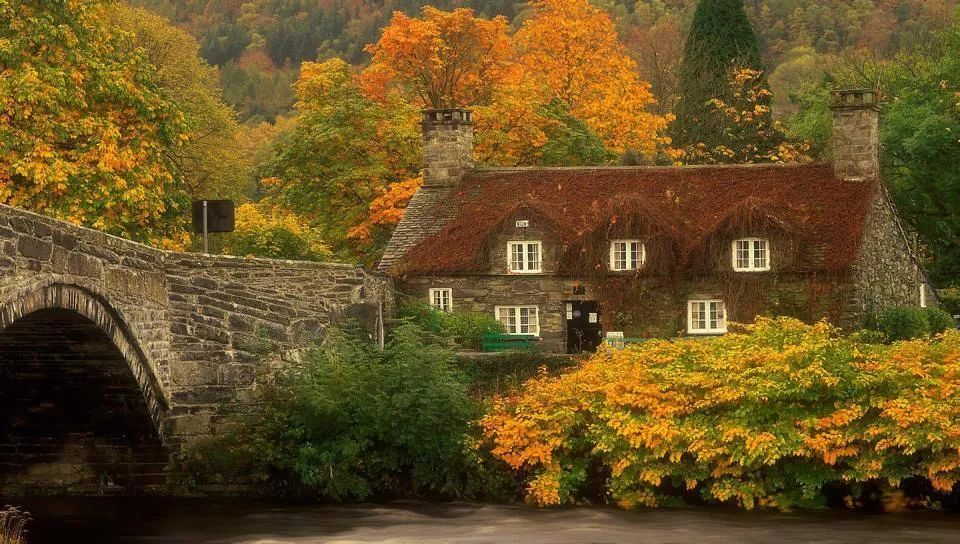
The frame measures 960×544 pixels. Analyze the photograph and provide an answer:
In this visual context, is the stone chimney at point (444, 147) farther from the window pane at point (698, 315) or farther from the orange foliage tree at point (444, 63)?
the window pane at point (698, 315)

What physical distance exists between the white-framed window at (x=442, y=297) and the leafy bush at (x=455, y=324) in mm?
2189

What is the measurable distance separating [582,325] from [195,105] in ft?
70.7

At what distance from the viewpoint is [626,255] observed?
4484cm

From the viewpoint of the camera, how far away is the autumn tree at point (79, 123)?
123 feet

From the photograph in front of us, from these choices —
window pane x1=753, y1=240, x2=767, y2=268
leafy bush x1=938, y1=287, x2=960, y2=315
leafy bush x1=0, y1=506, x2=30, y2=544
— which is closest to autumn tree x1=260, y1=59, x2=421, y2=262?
window pane x1=753, y1=240, x2=767, y2=268

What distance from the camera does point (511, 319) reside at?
45.2 m

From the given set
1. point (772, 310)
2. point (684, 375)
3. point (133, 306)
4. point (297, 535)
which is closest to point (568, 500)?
point (684, 375)

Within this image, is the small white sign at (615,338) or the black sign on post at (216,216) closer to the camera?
the black sign on post at (216,216)

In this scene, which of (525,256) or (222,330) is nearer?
(222,330)

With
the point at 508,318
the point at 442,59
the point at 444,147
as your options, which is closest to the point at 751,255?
the point at 508,318

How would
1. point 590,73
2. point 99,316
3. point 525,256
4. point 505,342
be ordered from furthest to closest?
1. point 590,73
2. point 525,256
3. point 505,342
4. point 99,316

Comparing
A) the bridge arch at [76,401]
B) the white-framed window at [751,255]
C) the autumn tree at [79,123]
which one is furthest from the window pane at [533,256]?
the bridge arch at [76,401]

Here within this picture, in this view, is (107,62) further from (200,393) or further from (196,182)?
(196,182)

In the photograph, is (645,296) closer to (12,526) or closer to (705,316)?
(705,316)
